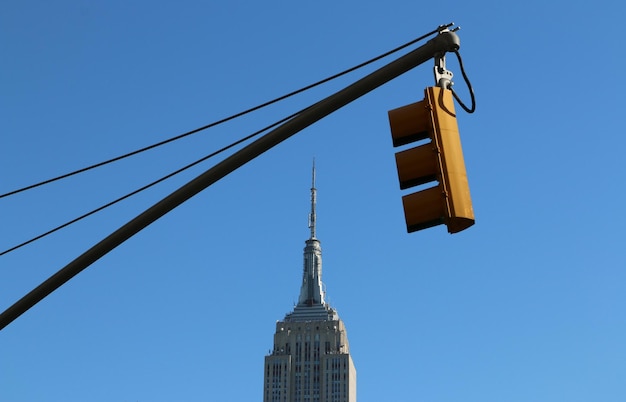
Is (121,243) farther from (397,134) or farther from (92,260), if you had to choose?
(397,134)

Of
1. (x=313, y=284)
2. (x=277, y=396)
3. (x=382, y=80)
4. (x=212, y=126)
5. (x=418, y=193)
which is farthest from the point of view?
(x=313, y=284)

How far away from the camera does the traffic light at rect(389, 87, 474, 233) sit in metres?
12.0

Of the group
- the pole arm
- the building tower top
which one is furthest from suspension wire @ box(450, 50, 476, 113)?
the building tower top

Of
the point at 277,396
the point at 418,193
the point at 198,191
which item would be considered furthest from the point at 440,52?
the point at 277,396

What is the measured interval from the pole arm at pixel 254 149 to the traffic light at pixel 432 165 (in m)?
0.62

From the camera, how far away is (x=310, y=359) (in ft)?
584

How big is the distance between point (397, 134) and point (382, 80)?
0.88 m

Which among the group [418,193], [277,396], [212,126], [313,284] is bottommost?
[418,193]

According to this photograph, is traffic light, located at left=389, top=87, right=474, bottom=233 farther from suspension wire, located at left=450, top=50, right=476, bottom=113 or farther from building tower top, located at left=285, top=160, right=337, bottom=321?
building tower top, located at left=285, top=160, right=337, bottom=321

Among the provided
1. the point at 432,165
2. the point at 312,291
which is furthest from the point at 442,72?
the point at 312,291

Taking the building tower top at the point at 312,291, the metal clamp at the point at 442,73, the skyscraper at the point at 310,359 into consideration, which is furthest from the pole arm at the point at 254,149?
the building tower top at the point at 312,291

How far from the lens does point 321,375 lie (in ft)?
577

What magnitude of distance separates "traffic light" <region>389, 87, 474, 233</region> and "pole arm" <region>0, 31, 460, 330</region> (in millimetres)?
621

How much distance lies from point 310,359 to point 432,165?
552 feet
